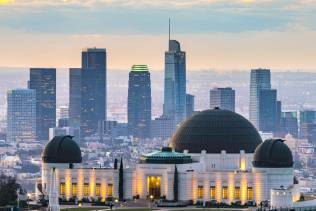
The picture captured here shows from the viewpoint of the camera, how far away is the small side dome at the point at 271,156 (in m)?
169

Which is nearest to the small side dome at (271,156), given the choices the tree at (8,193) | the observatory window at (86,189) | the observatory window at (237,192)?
the observatory window at (237,192)

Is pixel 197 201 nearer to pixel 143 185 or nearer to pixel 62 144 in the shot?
pixel 143 185

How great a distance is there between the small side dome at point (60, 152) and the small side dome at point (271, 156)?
21.0 m

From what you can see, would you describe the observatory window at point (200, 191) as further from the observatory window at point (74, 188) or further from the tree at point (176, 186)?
the observatory window at point (74, 188)

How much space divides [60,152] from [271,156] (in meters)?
23.9

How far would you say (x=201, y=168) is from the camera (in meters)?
175

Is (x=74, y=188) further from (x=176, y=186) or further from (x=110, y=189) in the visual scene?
(x=176, y=186)

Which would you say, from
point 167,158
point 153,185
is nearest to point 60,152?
point 153,185

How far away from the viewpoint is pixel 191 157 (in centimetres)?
17588

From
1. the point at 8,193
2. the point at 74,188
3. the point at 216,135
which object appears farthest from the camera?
the point at 216,135

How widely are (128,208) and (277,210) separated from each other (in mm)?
14442

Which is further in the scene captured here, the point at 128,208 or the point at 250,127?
the point at 250,127

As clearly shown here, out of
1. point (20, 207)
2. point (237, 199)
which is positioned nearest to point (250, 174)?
point (237, 199)

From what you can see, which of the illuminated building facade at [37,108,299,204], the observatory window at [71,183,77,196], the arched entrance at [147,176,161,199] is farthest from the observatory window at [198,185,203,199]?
the observatory window at [71,183,77,196]
